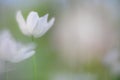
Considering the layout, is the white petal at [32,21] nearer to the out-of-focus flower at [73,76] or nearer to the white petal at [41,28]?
the white petal at [41,28]

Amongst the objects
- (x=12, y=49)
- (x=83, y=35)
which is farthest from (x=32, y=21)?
(x=83, y=35)

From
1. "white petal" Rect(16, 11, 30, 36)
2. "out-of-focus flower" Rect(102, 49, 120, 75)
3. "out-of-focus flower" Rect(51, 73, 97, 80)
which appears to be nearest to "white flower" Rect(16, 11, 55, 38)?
"white petal" Rect(16, 11, 30, 36)

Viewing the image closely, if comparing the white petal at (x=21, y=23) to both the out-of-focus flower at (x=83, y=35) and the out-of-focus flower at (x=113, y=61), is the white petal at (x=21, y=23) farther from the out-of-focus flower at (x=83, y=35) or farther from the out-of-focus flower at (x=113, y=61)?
the out-of-focus flower at (x=113, y=61)

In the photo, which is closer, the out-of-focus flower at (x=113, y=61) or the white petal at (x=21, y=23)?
the white petal at (x=21, y=23)

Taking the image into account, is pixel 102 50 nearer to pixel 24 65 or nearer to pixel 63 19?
pixel 63 19

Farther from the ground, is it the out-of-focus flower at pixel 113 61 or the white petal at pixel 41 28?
the white petal at pixel 41 28

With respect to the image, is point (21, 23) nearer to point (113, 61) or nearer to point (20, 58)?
point (20, 58)

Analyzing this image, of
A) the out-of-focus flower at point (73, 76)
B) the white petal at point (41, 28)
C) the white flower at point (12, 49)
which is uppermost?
the white petal at point (41, 28)

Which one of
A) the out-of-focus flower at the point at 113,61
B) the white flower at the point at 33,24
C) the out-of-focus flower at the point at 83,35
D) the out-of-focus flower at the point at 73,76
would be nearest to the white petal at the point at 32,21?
the white flower at the point at 33,24
